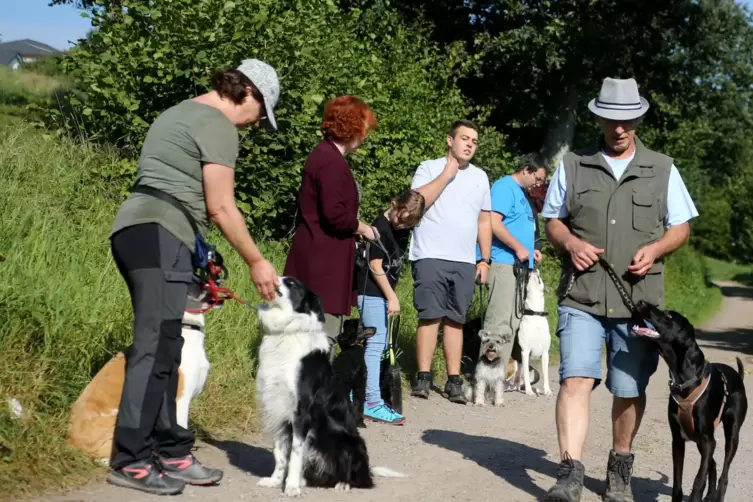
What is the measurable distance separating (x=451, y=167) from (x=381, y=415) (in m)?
2.27

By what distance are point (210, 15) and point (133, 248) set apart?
5327 mm

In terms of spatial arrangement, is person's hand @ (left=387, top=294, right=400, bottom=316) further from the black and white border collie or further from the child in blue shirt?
the black and white border collie

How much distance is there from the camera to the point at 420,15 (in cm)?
1745

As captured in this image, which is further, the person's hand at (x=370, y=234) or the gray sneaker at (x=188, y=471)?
the person's hand at (x=370, y=234)

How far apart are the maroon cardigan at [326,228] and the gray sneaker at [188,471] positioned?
148 cm

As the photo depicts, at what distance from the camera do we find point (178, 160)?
4.86m

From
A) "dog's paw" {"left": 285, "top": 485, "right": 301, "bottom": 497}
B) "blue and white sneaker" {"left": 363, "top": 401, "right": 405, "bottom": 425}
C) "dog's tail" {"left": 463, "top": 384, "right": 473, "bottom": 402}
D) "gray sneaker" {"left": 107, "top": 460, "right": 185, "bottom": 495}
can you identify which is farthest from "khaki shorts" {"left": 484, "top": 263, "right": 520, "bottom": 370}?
"gray sneaker" {"left": 107, "top": 460, "right": 185, "bottom": 495}

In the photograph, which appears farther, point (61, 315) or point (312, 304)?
point (61, 315)

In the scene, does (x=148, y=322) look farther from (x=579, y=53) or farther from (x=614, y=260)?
(x=579, y=53)

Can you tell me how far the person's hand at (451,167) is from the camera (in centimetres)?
834

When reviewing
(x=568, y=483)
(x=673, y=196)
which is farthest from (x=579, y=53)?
(x=568, y=483)

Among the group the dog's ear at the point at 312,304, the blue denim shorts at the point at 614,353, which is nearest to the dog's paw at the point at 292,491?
the dog's ear at the point at 312,304

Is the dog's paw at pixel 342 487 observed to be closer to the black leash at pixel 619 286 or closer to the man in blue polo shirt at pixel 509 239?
the black leash at pixel 619 286

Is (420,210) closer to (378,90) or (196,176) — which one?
(196,176)
